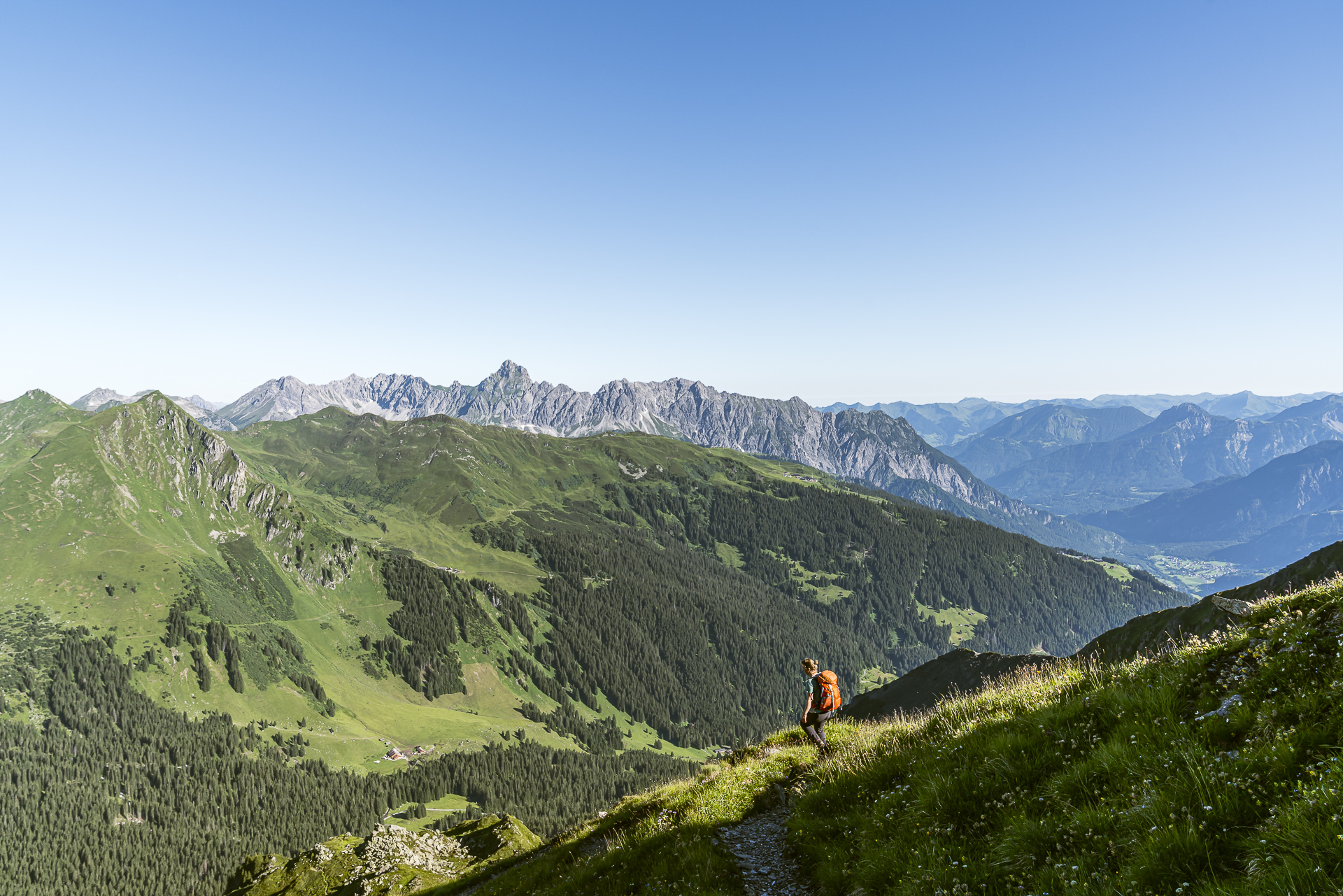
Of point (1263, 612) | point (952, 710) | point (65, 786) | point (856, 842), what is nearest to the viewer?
point (1263, 612)

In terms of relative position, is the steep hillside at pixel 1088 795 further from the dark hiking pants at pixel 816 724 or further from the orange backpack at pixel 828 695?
the orange backpack at pixel 828 695

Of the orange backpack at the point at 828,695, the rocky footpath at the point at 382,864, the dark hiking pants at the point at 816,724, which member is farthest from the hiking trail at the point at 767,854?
the rocky footpath at the point at 382,864

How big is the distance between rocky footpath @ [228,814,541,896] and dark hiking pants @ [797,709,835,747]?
138 ft

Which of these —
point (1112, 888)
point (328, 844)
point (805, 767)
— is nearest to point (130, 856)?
point (328, 844)

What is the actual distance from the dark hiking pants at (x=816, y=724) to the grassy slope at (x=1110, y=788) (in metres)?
2.21

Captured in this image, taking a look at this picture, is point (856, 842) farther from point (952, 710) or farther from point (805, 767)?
point (805, 767)

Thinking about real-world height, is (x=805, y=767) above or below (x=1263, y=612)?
below

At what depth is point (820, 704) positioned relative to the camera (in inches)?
687

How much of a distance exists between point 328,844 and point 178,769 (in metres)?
198

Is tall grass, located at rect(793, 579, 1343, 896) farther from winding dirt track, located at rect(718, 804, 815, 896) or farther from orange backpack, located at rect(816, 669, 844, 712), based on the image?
orange backpack, located at rect(816, 669, 844, 712)

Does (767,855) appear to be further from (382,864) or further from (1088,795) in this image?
(382,864)

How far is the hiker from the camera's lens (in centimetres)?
1714

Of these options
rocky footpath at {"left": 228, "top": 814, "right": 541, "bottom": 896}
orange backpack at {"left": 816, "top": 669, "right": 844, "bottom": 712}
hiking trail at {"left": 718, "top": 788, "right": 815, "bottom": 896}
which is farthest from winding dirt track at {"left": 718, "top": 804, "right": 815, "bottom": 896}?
rocky footpath at {"left": 228, "top": 814, "right": 541, "bottom": 896}

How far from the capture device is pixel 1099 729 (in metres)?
8.70
